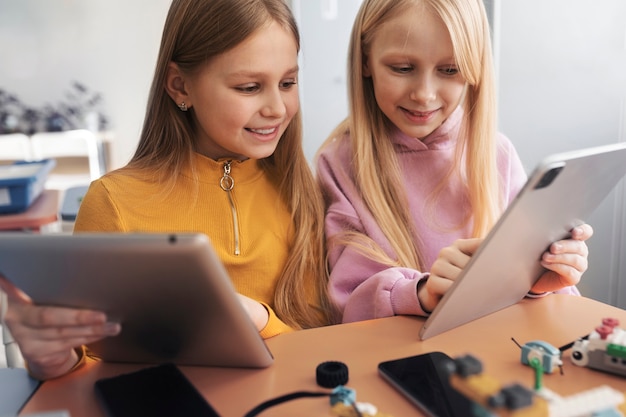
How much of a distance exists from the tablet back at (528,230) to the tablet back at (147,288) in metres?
0.24

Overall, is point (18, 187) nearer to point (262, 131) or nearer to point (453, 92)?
point (262, 131)

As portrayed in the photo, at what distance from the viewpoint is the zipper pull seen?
3.44ft

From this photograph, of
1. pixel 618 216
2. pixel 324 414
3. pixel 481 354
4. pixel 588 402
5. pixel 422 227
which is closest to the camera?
pixel 588 402

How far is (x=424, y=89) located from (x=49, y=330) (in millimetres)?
673

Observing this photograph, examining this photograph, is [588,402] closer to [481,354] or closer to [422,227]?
[481,354]

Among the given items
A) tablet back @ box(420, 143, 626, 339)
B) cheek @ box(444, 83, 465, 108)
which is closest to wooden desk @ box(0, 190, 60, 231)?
cheek @ box(444, 83, 465, 108)

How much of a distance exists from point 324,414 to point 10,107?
4.60 metres

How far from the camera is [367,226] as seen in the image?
1.04 metres

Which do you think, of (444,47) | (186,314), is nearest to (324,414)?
(186,314)

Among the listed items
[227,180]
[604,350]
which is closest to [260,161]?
[227,180]

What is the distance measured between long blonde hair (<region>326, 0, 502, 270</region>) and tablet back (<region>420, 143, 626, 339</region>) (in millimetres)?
259

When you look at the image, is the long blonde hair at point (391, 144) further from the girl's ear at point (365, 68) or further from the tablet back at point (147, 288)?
the tablet back at point (147, 288)

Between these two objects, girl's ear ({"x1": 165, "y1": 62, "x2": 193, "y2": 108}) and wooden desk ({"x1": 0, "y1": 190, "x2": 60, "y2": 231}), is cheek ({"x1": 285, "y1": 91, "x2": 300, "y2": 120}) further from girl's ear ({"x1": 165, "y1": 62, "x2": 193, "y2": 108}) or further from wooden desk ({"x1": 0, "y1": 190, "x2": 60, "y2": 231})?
wooden desk ({"x1": 0, "y1": 190, "x2": 60, "y2": 231})

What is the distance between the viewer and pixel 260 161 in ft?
3.68
